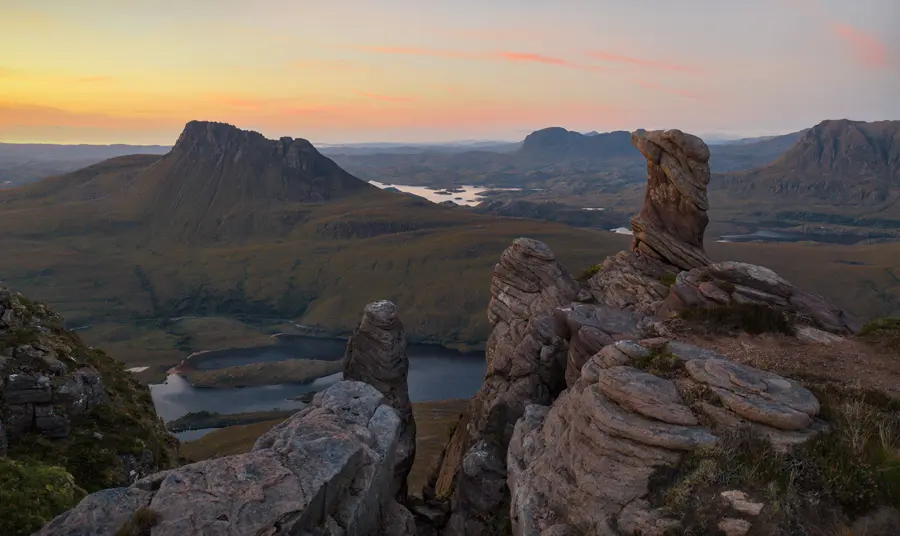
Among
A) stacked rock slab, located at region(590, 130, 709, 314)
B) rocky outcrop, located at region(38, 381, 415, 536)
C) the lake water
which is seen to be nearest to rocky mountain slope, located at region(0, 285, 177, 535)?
rocky outcrop, located at region(38, 381, 415, 536)

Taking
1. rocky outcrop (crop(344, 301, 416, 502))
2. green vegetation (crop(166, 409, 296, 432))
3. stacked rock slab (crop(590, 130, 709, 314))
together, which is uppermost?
stacked rock slab (crop(590, 130, 709, 314))

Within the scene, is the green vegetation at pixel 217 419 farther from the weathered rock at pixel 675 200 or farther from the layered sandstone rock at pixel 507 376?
the weathered rock at pixel 675 200

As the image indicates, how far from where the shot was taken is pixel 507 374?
140ft

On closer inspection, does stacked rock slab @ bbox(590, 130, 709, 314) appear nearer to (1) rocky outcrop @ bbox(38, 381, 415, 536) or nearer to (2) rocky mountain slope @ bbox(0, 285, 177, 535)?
(1) rocky outcrop @ bbox(38, 381, 415, 536)

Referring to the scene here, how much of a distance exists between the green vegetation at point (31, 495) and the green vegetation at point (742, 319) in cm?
3148

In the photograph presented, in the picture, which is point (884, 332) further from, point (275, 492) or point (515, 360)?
point (275, 492)

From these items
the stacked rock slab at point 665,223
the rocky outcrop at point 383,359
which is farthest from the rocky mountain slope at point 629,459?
the rocky outcrop at point 383,359

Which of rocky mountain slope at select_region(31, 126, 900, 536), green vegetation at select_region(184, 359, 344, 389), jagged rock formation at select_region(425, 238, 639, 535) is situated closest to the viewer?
rocky mountain slope at select_region(31, 126, 900, 536)

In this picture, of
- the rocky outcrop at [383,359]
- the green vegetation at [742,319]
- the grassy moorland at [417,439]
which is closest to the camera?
the green vegetation at [742,319]

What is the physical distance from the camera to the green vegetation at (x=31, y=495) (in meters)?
19.5

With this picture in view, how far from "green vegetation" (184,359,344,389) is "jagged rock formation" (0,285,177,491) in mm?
101059

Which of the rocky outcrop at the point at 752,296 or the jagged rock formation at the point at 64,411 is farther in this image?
the rocky outcrop at the point at 752,296

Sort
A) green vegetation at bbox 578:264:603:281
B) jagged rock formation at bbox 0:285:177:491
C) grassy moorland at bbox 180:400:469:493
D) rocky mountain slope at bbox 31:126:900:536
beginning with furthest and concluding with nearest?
1. grassy moorland at bbox 180:400:469:493
2. green vegetation at bbox 578:264:603:281
3. jagged rock formation at bbox 0:285:177:491
4. rocky mountain slope at bbox 31:126:900:536

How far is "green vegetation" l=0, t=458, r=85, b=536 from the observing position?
19.5 meters
